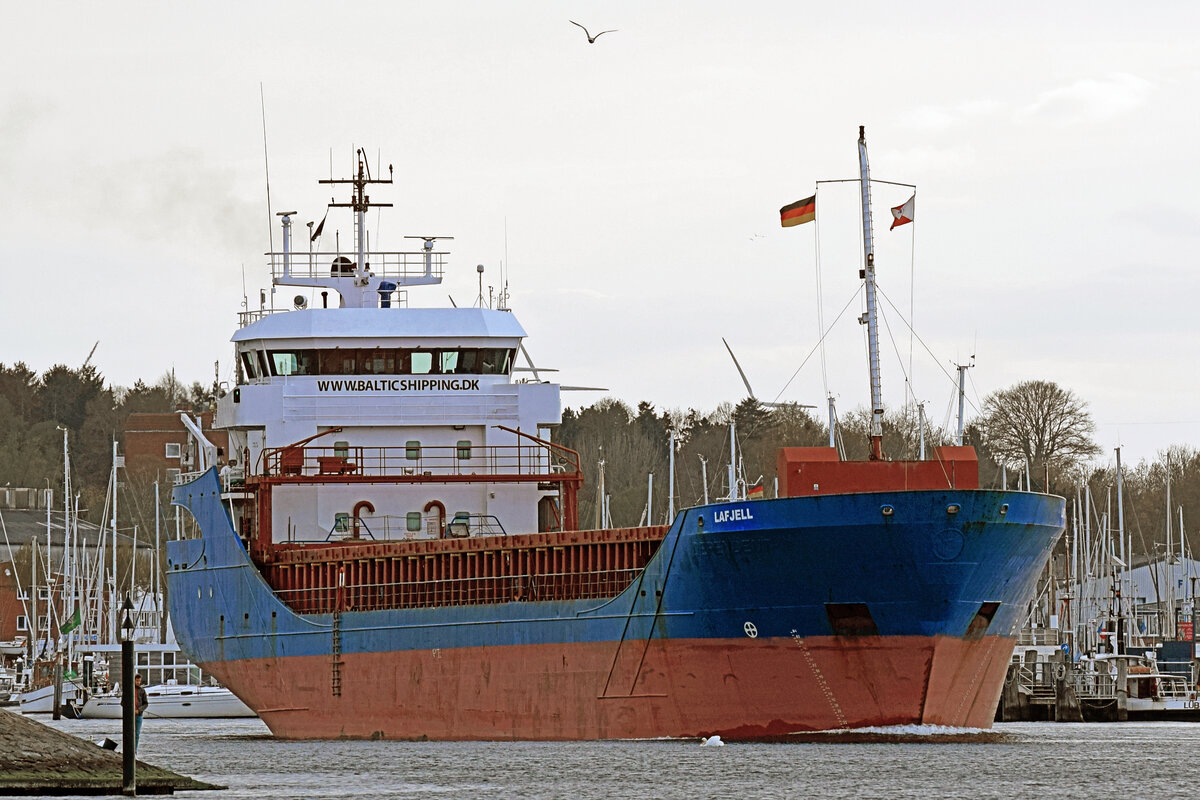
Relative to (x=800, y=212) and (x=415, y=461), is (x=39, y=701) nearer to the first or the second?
(x=415, y=461)

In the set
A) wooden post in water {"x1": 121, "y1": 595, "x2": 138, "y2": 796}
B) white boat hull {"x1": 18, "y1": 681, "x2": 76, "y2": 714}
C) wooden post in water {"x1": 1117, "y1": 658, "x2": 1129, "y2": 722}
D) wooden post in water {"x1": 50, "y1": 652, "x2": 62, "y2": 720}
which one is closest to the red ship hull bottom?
wooden post in water {"x1": 121, "y1": 595, "x2": 138, "y2": 796}

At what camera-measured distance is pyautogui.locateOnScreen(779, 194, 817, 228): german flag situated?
36897mm

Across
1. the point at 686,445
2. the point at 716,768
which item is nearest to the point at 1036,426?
the point at 686,445

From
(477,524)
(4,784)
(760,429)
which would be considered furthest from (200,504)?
(760,429)

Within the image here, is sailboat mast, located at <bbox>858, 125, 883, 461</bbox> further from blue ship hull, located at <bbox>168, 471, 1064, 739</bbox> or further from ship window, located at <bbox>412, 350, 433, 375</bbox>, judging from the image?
ship window, located at <bbox>412, 350, 433, 375</bbox>

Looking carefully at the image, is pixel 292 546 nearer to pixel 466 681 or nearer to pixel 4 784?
pixel 466 681

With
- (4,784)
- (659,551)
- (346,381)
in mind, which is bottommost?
(4,784)

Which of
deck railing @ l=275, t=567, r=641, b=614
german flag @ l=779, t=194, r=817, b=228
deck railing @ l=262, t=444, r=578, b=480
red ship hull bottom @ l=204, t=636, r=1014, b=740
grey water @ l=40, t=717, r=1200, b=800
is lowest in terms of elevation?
grey water @ l=40, t=717, r=1200, b=800

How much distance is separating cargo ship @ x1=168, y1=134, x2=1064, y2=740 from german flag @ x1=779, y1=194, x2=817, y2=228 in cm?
95

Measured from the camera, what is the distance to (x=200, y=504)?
4491 centimetres

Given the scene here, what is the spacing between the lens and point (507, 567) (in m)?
38.0

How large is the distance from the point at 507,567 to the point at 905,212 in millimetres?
8967

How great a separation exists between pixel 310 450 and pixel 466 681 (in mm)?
7387

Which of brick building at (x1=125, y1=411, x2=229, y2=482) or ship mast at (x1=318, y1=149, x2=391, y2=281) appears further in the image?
brick building at (x1=125, y1=411, x2=229, y2=482)
